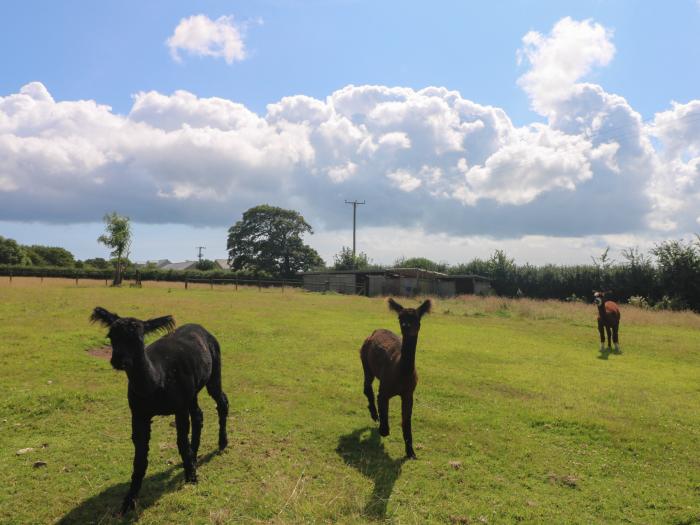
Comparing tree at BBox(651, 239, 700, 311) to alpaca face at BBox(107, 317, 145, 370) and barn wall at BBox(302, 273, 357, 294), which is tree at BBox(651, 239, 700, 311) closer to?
barn wall at BBox(302, 273, 357, 294)

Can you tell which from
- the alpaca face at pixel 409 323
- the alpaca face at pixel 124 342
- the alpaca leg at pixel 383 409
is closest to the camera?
the alpaca face at pixel 124 342

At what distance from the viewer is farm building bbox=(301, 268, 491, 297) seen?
4869 centimetres

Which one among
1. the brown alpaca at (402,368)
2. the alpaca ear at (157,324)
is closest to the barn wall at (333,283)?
the brown alpaca at (402,368)

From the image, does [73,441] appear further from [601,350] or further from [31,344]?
[601,350]

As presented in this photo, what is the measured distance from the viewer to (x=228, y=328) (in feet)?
60.0

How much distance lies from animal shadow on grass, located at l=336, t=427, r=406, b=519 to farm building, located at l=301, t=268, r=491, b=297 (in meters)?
39.3

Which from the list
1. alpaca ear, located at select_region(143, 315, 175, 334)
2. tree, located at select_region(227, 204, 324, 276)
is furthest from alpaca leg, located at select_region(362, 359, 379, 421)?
tree, located at select_region(227, 204, 324, 276)

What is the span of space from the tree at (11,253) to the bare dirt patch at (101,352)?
70144mm

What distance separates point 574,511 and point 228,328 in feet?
47.4

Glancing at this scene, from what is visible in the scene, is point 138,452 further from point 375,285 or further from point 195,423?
point 375,285

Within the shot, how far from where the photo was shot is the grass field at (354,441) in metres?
5.85

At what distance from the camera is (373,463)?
7.12 meters

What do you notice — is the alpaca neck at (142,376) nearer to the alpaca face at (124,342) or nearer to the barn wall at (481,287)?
the alpaca face at (124,342)

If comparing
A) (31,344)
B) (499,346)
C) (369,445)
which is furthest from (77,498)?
(499,346)
